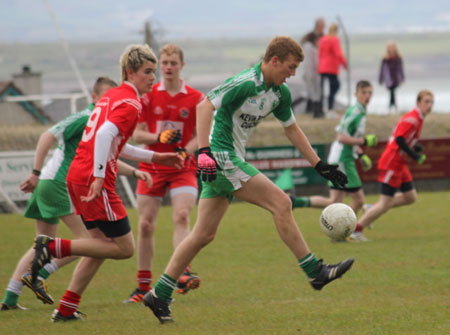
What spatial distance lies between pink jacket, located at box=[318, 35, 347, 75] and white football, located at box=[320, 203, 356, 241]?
1235 cm

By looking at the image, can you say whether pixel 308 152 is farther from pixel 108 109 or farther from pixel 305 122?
pixel 305 122

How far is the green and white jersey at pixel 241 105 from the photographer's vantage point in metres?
6.02

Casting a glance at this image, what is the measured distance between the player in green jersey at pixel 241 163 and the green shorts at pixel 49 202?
1.48 meters

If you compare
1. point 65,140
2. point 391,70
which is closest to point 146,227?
point 65,140

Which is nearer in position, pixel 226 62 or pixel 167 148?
pixel 167 148

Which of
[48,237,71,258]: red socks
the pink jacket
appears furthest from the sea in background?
[48,237,71,258]: red socks

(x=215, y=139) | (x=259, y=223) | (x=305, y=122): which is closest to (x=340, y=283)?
(x=215, y=139)

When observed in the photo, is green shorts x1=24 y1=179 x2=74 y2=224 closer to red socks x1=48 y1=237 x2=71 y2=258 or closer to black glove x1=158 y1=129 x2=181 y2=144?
black glove x1=158 y1=129 x2=181 y2=144

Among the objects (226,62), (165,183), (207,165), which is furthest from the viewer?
(226,62)

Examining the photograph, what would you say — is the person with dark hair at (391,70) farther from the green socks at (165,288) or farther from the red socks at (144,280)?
the green socks at (165,288)

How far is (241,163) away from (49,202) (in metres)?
2.04

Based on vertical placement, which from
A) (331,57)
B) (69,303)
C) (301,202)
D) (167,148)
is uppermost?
(331,57)

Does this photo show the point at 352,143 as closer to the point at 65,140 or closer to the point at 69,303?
the point at 65,140

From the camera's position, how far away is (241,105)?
610 cm
